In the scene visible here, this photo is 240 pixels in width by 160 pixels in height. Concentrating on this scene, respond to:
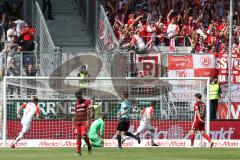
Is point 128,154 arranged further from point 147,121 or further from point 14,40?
point 14,40

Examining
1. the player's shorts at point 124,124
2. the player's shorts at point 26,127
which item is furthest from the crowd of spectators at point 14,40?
the player's shorts at point 124,124

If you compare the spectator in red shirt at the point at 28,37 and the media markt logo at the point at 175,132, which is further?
the spectator in red shirt at the point at 28,37

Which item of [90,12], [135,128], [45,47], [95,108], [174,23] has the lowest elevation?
[135,128]

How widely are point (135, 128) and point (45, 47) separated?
5568 mm

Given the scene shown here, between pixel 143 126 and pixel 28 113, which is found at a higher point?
pixel 28 113

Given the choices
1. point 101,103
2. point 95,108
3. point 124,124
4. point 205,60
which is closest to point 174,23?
point 205,60

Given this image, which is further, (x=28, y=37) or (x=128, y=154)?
(x=28, y=37)

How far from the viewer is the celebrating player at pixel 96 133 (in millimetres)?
40531

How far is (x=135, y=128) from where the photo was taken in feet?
139

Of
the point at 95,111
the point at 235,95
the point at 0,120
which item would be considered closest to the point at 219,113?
the point at 235,95

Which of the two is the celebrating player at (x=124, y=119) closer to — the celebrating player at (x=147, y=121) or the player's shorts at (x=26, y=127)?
the celebrating player at (x=147, y=121)

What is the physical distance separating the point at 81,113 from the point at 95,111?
8443 millimetres

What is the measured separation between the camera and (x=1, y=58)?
139ft

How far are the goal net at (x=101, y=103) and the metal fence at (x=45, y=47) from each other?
3.19 feet
